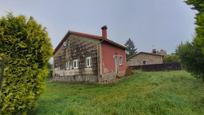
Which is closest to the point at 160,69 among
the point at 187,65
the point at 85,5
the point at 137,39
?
the point at 187,65

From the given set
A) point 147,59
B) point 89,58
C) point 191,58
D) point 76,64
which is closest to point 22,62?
point 89,58

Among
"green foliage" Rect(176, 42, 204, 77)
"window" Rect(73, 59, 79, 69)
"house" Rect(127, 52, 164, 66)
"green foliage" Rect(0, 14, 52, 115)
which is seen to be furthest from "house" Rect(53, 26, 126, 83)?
"house" Rect(127, 52, 164, 66)

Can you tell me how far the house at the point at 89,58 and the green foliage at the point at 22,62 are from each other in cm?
1148

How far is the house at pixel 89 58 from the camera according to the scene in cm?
2037

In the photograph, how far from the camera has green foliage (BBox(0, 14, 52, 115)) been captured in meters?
7.74

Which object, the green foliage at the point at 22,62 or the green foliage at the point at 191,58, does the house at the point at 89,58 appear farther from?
the green foliage at the point at 22,62

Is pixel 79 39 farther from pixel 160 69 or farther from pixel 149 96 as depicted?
pixel 160 69

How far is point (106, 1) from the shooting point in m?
22.6

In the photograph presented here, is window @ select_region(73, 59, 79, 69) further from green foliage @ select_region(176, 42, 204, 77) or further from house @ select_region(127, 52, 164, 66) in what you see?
house @ select_region(127, 52, 164, 66)

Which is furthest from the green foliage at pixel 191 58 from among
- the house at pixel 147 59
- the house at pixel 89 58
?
the house at pixel 147 59

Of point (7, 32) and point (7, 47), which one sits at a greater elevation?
point (7, 32)

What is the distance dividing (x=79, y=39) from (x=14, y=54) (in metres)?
14.6

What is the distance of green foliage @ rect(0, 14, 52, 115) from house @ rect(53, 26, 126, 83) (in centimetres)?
1148

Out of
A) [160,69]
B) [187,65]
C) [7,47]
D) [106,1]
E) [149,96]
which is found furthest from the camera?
[160,69]
